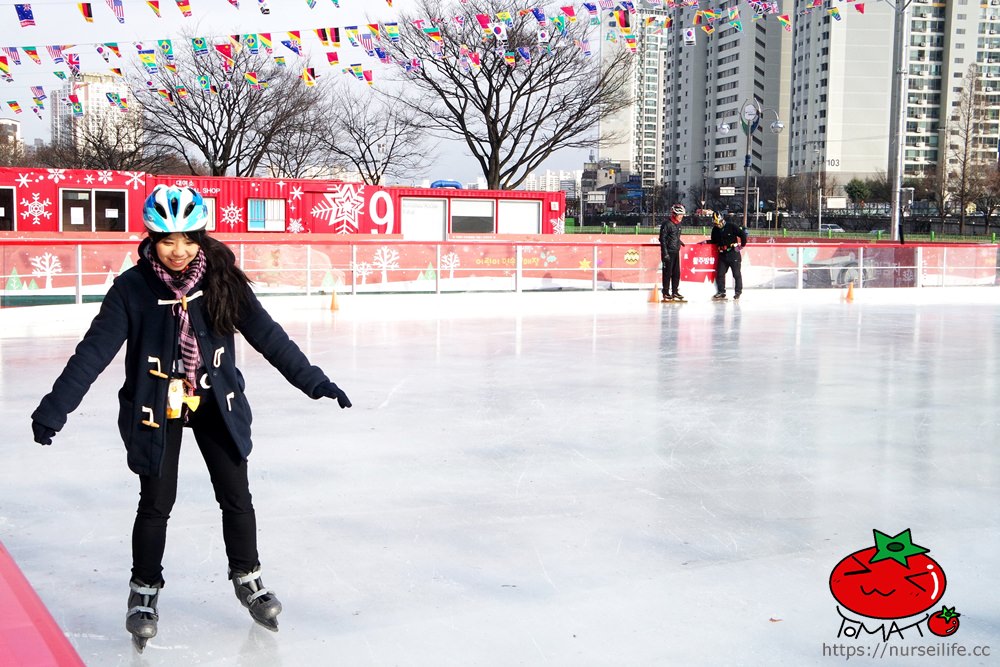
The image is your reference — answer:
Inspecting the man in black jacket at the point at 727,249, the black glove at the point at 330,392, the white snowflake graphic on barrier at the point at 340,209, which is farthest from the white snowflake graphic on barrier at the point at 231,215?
the black glove at the point at 330,392

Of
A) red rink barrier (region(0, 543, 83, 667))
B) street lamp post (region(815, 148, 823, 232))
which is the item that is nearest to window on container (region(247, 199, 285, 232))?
red rink barrier (region(0, 543, 83, 667))

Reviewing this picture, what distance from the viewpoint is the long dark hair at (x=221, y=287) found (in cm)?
326

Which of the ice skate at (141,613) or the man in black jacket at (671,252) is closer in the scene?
the ice skate at (141,613)

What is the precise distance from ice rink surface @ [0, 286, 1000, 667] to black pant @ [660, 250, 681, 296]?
7089 millimetres

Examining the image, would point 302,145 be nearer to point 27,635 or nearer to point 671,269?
point 671,269

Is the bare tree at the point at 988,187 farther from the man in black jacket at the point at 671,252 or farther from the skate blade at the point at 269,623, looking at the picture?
the skate blade at the point at 269,623

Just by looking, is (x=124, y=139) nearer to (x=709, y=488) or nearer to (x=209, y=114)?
(x=209, y=114)

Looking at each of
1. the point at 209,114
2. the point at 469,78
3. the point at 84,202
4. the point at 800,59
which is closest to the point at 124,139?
the point at 209,114

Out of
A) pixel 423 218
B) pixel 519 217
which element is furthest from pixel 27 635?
pixel 519 217

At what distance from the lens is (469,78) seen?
3534 centimetres

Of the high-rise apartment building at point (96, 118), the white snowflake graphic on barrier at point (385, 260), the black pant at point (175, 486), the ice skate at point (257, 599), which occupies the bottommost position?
the ice skate at point (257, 599)

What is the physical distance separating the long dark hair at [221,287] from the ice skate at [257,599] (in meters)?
0.82

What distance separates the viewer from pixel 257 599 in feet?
11.2

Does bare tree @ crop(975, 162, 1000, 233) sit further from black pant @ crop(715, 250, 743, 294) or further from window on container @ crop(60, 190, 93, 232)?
window on container @ crop(60, 190, 93, 232)
